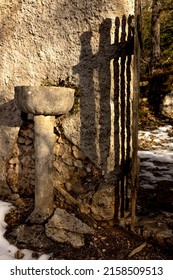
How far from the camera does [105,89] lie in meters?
2.81

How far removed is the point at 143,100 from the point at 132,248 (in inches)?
277

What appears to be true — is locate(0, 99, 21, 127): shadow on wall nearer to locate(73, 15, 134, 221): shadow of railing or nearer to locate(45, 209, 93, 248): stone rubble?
locate(73, 15, 134, 221): shadow of railing

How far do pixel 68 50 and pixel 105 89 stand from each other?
568 millimetres

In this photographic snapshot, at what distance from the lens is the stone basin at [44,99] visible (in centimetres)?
251

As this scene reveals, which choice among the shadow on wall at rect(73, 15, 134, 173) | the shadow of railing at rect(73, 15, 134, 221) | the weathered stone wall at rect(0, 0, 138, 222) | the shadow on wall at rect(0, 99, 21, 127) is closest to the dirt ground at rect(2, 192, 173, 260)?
Result: the shadow of railing at rect(73, 15, 134, 221)

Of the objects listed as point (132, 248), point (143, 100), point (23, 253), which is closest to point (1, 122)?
point (23, 253)

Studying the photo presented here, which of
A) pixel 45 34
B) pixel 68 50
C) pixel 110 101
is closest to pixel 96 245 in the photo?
pixel 110 101

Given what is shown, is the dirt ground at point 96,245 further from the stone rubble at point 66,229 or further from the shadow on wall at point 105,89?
the shadow on wall at point 105,89

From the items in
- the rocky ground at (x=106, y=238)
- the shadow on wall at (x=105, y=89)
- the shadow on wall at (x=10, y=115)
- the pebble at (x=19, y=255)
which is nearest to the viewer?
the pebble at (x=19, y=255)

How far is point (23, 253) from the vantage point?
2.54m

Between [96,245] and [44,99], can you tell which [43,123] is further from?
[96,245]

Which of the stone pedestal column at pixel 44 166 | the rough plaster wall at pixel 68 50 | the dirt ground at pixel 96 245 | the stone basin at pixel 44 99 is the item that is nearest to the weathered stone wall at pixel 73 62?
the rough plaster wall at pixel 68 50

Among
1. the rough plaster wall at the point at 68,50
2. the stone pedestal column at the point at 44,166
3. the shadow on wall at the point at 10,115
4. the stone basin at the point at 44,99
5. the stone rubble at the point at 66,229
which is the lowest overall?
the stone rubble at the point at 66,229

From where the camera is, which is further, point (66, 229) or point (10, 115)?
point (10, 115)
